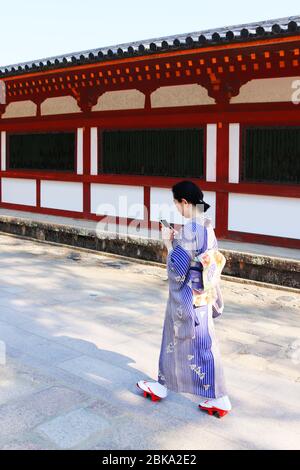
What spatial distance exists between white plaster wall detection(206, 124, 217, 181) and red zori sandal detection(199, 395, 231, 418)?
618 cm

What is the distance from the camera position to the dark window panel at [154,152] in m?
9.94

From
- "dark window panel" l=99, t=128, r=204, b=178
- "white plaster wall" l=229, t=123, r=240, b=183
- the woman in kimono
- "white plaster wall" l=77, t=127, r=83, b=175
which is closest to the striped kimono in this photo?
the woman in kimono

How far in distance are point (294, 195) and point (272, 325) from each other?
9.59 feet

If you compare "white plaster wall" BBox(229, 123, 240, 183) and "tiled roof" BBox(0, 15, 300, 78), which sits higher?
"tiled roof" BBox(0, 15, 300, 78)

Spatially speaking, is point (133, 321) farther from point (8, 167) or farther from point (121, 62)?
point (8, 167)

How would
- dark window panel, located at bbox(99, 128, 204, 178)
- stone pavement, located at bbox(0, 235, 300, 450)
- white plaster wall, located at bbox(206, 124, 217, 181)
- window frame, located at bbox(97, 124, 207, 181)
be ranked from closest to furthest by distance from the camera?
stone pavement, located at bbox(0, 235, 300, 450) < white plaster wall, located at bbox(206, 124, 217, 181) < window frame, located at bbox(97, 124, 207, 181) < dark window panel, located at bbox(99, 128, 204, 178)

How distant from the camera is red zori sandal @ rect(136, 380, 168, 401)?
4.14m

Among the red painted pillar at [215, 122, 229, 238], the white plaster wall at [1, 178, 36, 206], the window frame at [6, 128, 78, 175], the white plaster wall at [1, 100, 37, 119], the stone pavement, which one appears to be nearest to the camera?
the stone pavement

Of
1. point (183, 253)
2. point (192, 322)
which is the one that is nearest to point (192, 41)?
point (183, 253)

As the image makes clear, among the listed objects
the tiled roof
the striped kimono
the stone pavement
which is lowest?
the stone pavement

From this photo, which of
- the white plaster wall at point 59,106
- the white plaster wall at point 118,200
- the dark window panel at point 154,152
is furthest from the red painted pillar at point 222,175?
the white plaster wall at point 59,106

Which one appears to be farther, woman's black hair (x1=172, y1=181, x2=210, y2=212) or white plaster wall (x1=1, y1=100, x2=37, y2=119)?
white plaster wall (x1=1, y1=100, x2=37, y2=119)

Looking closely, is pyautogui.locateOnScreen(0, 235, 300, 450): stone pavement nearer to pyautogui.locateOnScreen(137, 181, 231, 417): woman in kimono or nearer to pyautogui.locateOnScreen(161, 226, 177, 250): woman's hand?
pyautogui.locateOnScreen(137, 181, 231, 417): woman in kimono

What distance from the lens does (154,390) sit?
4148mm
